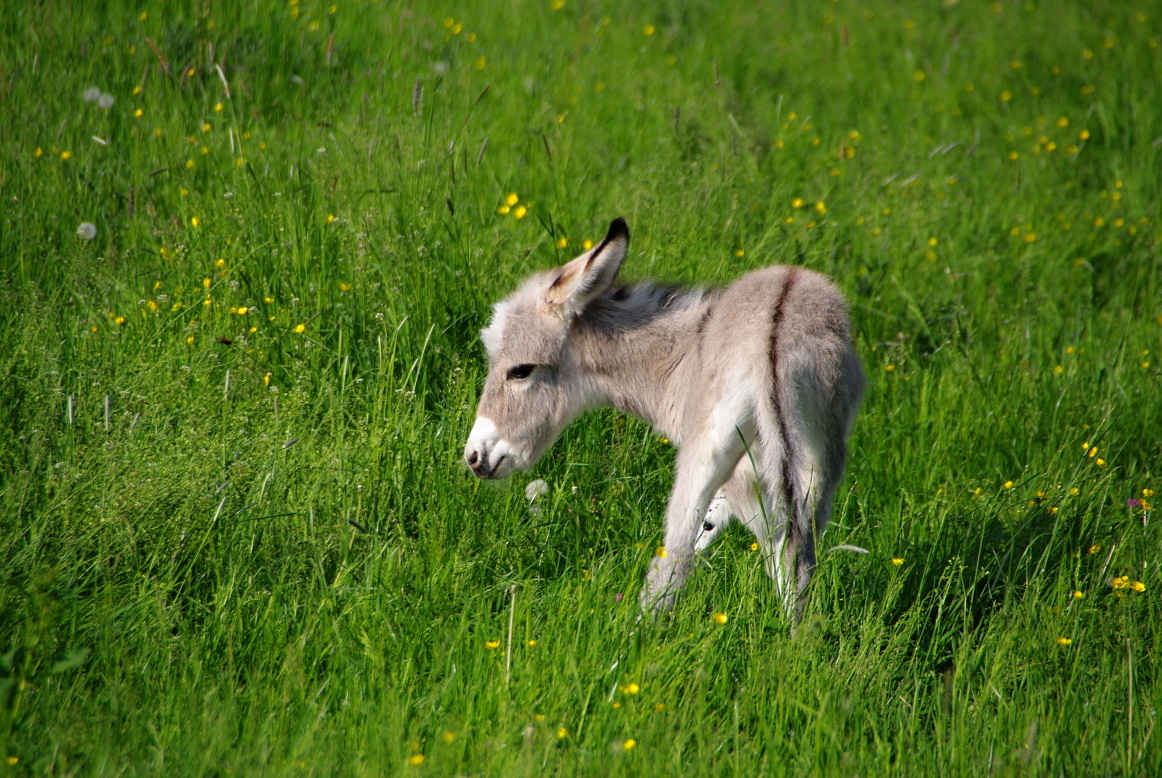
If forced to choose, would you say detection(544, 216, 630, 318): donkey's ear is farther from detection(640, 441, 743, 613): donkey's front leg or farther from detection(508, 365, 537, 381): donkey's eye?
detection(640, 441, 743, 613): donkey's front leg

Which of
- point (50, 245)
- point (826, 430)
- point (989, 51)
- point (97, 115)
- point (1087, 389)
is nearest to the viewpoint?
point (826, 430)

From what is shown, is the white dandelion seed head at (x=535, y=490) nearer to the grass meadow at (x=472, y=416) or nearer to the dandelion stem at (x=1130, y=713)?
the grass meadow at (x=472, y=416)

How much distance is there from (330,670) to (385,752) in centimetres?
43

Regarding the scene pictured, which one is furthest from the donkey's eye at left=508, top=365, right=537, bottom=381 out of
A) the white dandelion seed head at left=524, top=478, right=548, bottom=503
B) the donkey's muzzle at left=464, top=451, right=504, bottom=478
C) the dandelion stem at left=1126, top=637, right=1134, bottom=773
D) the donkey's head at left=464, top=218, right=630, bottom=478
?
the dandelion stem at left=1126, top=637, right=1134, bottom=773

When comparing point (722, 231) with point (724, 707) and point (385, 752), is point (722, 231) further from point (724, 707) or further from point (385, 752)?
point (385, 752)

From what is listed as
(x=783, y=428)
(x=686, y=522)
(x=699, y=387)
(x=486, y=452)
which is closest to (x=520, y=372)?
(x=486, y=452)

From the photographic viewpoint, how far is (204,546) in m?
3.20

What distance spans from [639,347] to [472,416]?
84 cm

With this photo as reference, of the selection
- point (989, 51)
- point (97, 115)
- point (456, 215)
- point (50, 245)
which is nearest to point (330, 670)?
point (456, 215)

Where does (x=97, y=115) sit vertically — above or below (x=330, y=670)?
above

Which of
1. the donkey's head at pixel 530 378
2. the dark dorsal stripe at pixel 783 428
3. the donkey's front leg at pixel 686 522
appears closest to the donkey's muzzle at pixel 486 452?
the donkey's head at pixel 530 378

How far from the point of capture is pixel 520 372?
12.0 feet

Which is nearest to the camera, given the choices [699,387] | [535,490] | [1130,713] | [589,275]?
[1130,713]

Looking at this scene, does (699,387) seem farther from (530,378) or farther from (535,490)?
(535,490)
